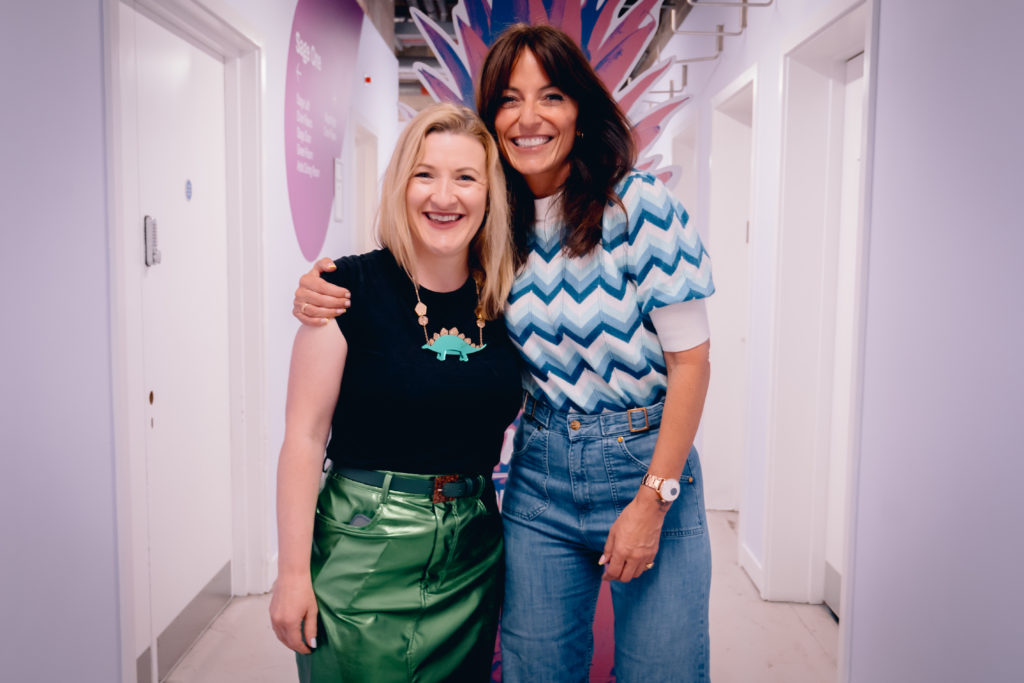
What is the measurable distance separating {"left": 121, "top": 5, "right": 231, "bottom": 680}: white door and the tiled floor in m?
0.09

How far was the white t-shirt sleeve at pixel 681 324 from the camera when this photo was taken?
1.24 m

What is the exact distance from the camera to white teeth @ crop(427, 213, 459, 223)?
1319 mm

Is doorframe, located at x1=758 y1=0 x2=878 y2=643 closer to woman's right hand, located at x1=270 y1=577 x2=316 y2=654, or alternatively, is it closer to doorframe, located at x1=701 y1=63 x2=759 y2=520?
doorframe, located at x1=701 y1=63 x2=759 y2=520

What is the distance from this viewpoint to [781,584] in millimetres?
2998

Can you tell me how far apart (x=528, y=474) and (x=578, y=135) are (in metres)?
0.62

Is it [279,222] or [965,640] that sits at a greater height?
[279,222]

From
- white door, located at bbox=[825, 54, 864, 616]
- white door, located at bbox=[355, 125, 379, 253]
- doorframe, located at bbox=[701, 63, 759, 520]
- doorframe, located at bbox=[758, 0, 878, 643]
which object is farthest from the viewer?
white door, located at bbox=[355, 125, 379, 253]

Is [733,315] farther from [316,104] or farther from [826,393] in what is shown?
[316,104]

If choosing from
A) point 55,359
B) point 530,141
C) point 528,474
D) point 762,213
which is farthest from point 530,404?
point 762,213

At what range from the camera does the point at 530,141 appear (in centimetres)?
138

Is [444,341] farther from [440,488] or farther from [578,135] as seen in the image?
[578,135]

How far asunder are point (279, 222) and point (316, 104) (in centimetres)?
79

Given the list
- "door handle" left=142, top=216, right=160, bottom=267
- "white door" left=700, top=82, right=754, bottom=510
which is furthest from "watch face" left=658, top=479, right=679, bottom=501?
"white door" left=700, top=82, right=754, bottom=510

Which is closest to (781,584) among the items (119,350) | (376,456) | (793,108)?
(793,108)
